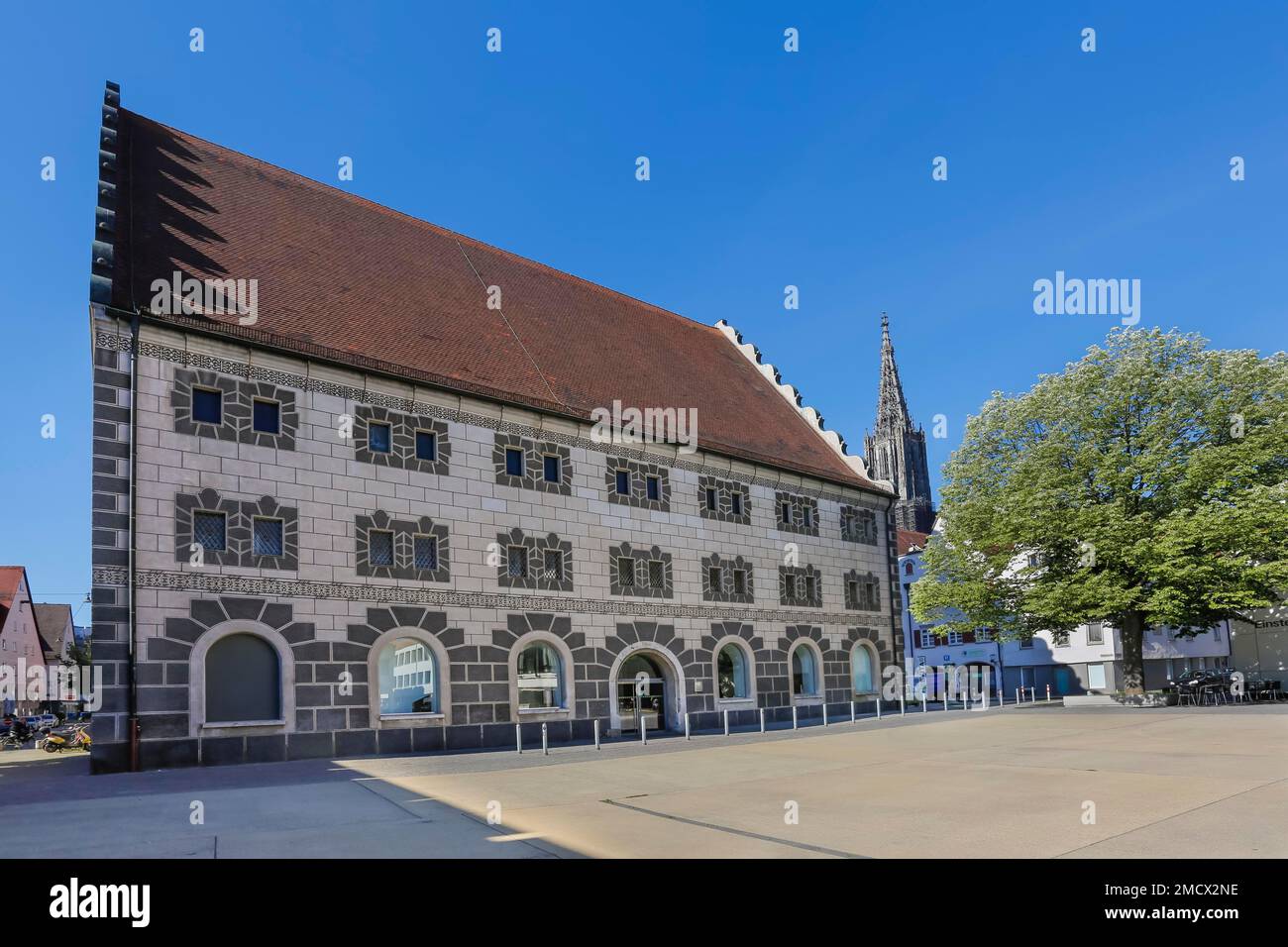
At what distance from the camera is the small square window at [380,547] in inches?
996

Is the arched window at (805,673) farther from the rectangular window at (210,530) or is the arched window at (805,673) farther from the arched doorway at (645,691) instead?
the rectangular window at (210,530)

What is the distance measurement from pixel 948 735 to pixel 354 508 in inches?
646

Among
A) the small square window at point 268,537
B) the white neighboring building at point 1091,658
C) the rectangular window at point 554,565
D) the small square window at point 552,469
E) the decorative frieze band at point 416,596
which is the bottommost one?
the white neighboring building at point 1091,658

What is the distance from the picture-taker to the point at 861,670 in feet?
135

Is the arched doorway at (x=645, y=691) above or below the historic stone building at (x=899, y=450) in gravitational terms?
below

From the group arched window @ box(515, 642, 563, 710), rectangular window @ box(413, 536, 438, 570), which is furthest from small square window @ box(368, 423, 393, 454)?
arched window @ box(515, 642, 563, 710)

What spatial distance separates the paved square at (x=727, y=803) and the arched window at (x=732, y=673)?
11.5m

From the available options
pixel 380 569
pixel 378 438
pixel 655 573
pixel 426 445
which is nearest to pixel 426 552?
pixel 380 569

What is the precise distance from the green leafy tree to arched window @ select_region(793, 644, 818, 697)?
632 cm

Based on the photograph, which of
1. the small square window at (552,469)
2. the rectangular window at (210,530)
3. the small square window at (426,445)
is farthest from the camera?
the small square window at (552,469)

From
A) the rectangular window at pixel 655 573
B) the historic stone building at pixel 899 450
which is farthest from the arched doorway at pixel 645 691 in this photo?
the historic stone building at pixel 899 450

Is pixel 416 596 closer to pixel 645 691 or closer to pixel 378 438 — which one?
pixel 378 438

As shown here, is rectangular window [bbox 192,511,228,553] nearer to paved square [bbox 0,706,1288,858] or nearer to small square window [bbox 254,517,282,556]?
small square window [bbox 254,517,282,556]
